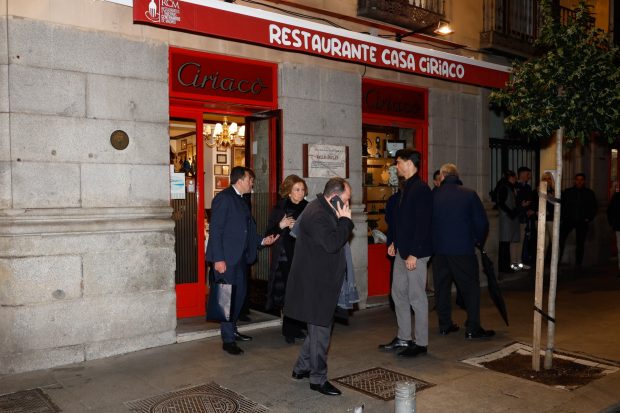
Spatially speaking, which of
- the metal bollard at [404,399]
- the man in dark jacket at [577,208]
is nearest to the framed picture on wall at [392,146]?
the man in dark jacket at [577,208]

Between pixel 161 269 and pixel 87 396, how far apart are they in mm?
1957

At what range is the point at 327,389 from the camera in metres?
5.48

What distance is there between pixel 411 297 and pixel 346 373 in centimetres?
116

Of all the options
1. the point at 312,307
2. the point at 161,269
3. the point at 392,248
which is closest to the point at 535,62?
the point at 392,248

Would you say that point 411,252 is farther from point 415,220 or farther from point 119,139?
point 119,139

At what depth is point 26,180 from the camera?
247 inches

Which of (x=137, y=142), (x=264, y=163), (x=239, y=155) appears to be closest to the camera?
(x=137, y=142)

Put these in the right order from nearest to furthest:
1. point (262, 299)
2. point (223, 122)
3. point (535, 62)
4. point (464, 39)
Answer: point (535, 62) → point (262, 299) → point (223, 122) → point (464, 39)

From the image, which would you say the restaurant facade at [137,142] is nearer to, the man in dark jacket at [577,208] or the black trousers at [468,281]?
the black trousers at [468,281]

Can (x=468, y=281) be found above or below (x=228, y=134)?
below

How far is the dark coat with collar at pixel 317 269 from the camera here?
5273 mm

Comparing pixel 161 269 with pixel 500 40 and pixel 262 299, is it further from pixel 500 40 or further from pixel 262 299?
pixel 500 40

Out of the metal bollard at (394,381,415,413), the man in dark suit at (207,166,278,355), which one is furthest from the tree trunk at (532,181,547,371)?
the man in dark suit at (207,166,278,355)

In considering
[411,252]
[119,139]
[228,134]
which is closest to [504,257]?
[228,134]
